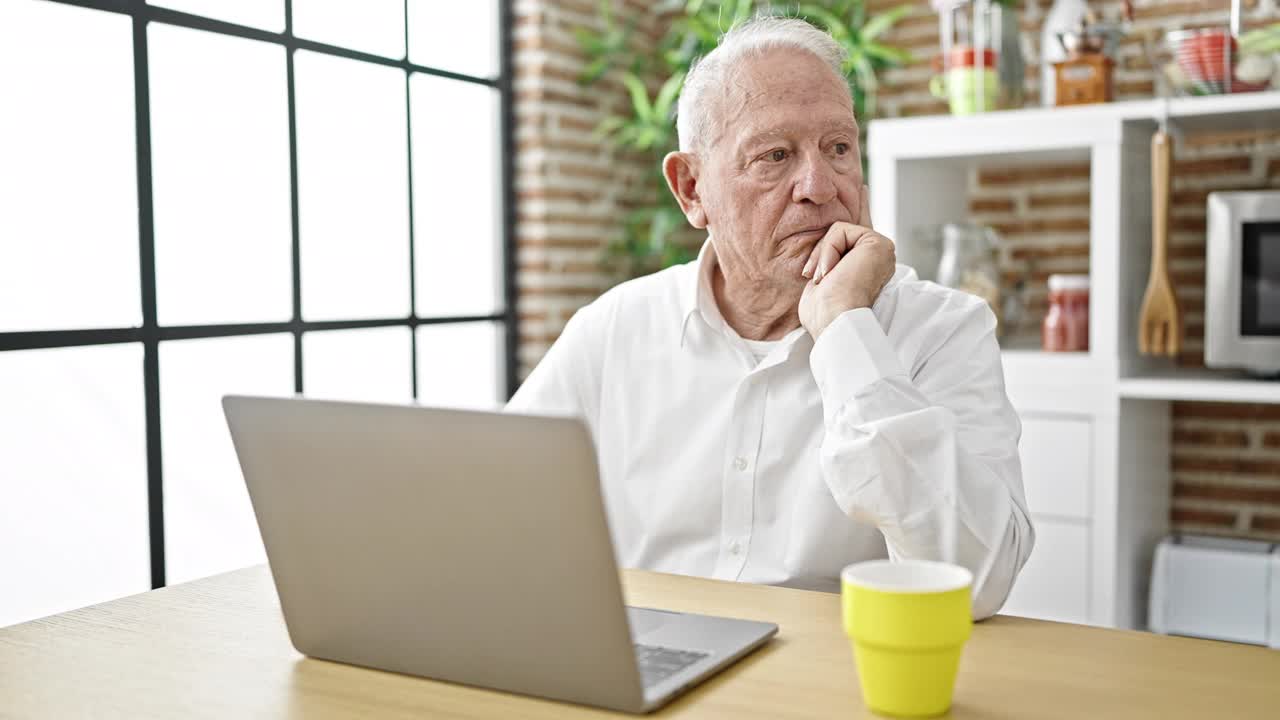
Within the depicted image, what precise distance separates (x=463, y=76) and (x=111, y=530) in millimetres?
1604

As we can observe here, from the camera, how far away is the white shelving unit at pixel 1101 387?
274 centimetres

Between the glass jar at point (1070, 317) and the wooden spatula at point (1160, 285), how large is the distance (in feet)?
0.44

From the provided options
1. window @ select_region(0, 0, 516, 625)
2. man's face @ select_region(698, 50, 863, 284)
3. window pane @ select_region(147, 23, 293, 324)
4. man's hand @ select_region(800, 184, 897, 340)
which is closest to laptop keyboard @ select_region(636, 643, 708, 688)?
man's hand @ select_region(800, 184, 897, 340)

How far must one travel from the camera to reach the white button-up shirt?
1252 mm

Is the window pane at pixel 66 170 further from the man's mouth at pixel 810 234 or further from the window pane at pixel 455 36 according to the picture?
the man's mouth at pixel 810 234

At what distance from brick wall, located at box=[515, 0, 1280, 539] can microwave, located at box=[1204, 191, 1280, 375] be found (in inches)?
15.3

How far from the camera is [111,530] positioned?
2.44 metres

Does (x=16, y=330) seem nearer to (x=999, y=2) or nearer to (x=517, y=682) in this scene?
(x=517, y=682)

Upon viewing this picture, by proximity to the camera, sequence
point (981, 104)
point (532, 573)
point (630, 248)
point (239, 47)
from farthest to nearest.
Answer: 1. point (630, 248)
2. point (981, 104)
3. point (239, 47)
4. point (532, 573)

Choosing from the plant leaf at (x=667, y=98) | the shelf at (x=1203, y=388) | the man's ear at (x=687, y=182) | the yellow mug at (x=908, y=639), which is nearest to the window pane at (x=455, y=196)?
the plant leaf at (x=667, y=98)

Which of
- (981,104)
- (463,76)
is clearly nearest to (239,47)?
(463,76)

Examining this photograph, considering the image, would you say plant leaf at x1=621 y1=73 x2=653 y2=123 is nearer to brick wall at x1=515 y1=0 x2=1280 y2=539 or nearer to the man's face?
brick wall at x1=515 y1=0 x2=1280 y2=539

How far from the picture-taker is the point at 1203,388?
2.67 metres

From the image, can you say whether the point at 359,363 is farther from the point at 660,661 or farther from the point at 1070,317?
the point at 660,661
